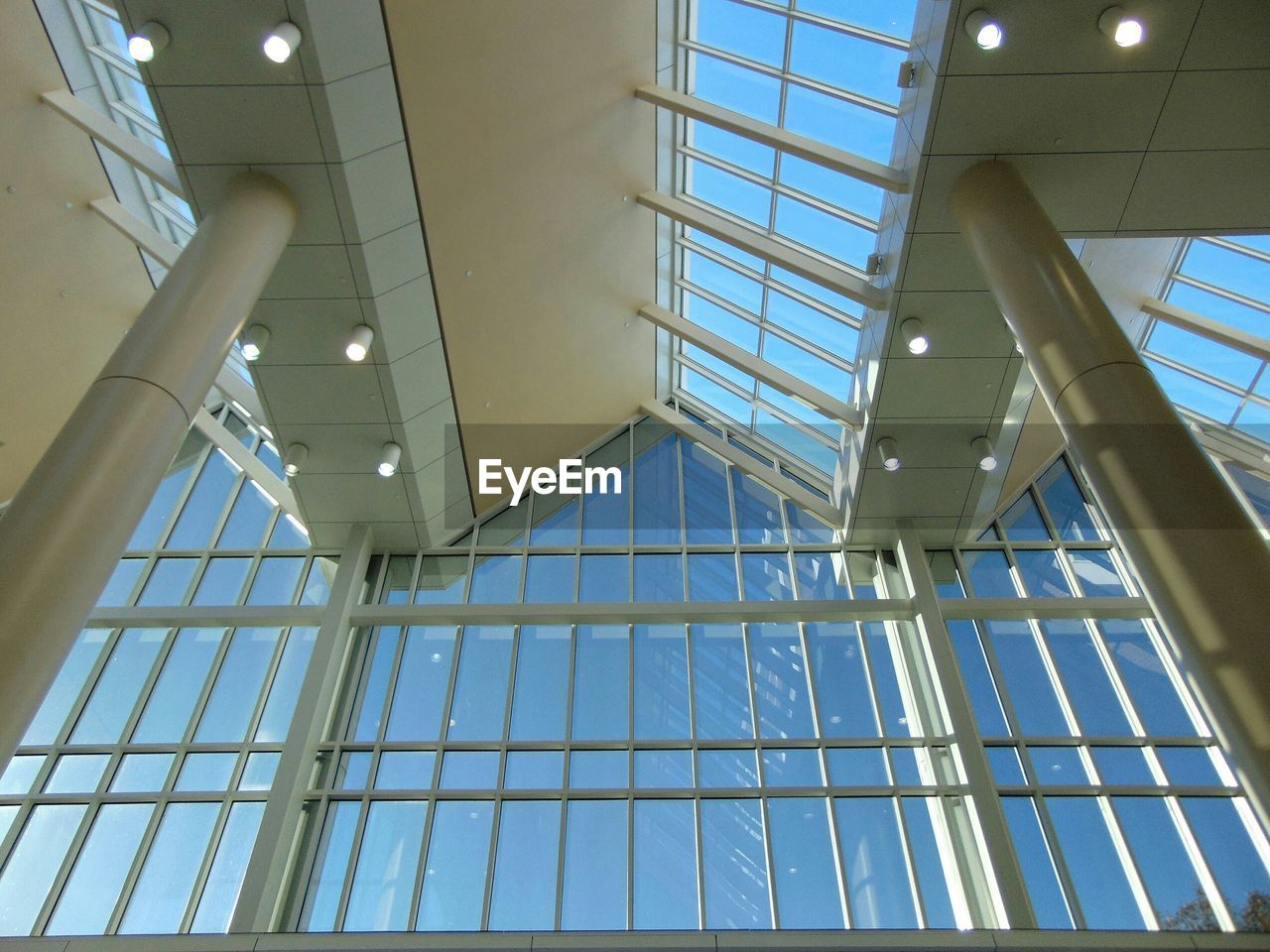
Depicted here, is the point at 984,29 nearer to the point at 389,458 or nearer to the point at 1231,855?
the point at 389,458

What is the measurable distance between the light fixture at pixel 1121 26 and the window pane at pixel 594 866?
459 inches

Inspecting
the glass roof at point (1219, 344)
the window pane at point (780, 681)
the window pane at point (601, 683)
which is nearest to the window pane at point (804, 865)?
the window pane at point (780, 681)

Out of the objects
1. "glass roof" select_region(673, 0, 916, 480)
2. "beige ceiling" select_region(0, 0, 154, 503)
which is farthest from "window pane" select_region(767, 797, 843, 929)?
"beige ceiling" select_region(0, 0, 154, 503)

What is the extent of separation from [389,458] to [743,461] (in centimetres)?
739

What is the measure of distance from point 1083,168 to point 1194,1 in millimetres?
1945

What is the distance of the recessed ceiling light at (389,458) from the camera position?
15.9m

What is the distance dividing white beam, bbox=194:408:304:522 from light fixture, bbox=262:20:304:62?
9.29 metres

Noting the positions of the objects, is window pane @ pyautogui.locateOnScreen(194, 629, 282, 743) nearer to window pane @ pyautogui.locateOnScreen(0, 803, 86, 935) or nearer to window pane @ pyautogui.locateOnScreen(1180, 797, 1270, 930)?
window pane @ pyautogui.locateOnScreen(0, 803, 86, 935)

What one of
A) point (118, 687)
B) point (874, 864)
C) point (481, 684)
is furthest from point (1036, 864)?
point (118, 687)

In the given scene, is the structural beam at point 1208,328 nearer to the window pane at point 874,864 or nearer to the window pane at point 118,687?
the window pane at point 874,864

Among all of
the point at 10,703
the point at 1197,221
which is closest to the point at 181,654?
the point at 10,703

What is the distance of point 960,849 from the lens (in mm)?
13992

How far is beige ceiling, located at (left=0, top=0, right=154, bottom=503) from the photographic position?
1409 cm

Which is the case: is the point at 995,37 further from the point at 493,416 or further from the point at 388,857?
the point at 388,857
